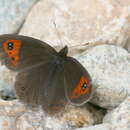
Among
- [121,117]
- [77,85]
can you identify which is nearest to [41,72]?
[77,85]

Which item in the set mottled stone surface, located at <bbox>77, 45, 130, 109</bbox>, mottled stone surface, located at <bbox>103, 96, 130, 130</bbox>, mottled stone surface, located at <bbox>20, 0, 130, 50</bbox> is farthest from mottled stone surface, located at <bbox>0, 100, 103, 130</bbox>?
mottled stone surface, located at <bbox>20, 0, 130, 50</bbox>

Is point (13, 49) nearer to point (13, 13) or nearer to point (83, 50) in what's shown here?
point (83, 50)

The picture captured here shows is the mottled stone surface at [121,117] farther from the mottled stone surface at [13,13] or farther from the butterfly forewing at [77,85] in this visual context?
the mottled stone surface at [13,13]

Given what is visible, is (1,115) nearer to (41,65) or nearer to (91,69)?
(41,65)

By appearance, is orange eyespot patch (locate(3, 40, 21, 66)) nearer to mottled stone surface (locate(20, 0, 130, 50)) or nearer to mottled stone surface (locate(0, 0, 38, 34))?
mottled stone surface (locate(20, 0, 130, 50))

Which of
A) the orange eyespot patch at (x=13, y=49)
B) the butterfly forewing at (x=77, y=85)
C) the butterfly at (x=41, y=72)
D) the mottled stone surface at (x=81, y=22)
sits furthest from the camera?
the mottled stone surface at (x=81, y=22)

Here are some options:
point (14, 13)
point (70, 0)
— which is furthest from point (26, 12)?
point (70, 0)

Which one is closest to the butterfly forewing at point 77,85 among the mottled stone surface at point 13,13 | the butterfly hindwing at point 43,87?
the butterfly hindwing at point 43,87
